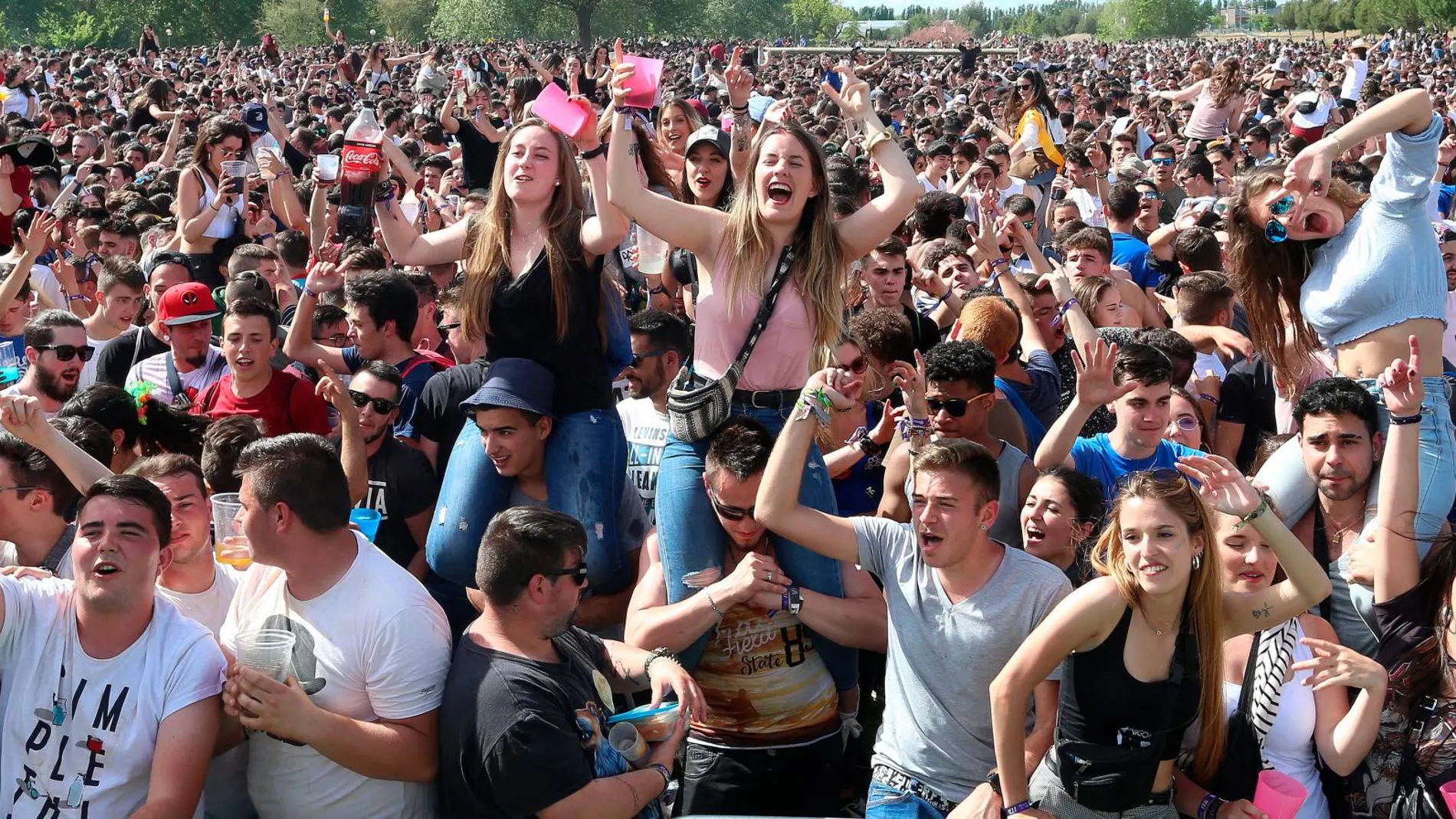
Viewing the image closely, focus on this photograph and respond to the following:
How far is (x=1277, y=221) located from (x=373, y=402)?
302 cm

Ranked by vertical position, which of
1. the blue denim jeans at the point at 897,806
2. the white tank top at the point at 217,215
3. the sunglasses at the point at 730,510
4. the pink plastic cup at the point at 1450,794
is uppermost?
the white tank top at the point at 217,215

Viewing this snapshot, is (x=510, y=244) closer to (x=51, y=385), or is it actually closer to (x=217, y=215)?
(x=51, y=385)

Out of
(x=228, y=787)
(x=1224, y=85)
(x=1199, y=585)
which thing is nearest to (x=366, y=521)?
(x=228, y=787)

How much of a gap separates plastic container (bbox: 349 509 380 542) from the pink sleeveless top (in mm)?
1155

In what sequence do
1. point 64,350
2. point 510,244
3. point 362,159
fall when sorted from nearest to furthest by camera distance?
point 510,244, point 64,350, point 362,159

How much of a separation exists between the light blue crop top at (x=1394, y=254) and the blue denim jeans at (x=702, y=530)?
5.38 feet

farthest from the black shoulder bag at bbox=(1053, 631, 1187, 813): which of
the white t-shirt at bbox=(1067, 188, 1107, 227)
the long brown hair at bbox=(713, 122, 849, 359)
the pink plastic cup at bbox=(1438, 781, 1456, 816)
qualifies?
the white t-shirt at bbox=(1067, 188, 1107, 227)

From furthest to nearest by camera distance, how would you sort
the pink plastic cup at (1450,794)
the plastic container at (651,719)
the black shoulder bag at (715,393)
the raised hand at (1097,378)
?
the raised hand at (1097,378), the black shoulder bag at (715,393), the plastic container at (651,719), the pink plastic cup at (1450,794)

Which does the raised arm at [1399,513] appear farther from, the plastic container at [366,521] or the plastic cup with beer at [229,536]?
the plastic cup with beer at [229,536]

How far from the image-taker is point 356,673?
3.39m

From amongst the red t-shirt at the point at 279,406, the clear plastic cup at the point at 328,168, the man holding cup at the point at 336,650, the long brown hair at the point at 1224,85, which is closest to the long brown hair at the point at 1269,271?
the man holding cup at the point at 336,650

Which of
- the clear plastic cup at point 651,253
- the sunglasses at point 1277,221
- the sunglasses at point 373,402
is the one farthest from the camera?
the clear plastic cup at point 651,253

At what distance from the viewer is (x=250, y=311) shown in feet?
17.0

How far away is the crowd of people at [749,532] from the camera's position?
3279 mm
